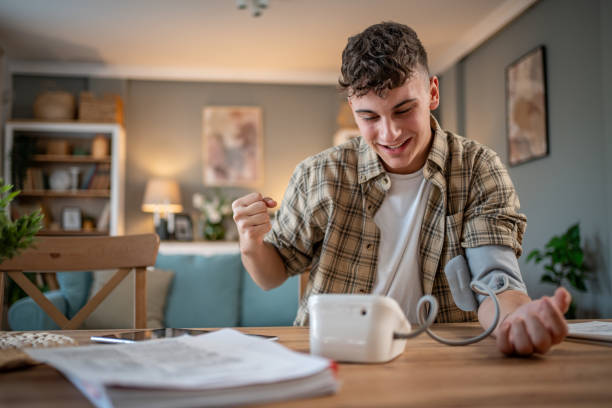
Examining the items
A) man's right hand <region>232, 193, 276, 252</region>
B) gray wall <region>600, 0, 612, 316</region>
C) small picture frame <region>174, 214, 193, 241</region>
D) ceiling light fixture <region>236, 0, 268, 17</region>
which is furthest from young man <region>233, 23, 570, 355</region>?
small picture frame <region>174, 214, 193, 241</region>

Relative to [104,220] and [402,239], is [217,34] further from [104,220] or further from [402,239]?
[402,239]

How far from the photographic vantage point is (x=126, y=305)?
294 centimetres

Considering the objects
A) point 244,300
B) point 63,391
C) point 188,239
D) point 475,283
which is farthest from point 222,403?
point 188,239

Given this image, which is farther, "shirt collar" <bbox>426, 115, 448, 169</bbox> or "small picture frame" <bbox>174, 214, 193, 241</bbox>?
"small picture frame" <bbox>174, 214, 193, 241</bbox>

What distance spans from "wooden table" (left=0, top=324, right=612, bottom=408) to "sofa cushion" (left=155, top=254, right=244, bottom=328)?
2335 millimetres

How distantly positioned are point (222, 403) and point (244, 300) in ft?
8.85

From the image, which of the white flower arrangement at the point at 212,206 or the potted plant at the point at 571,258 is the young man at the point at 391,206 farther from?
the white flower arrangement at the point at 212,206

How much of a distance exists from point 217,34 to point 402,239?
390 centimetres

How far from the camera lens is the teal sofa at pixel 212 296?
2.99m

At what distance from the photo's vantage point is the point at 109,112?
5188mm

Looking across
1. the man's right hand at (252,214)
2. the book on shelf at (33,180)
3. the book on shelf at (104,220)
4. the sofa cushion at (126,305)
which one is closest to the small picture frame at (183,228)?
the book on shelf at (104,220)

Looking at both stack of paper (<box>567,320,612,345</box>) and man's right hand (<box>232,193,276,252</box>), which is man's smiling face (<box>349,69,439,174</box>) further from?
stack of paper (<box>567,320,612,345</box>)

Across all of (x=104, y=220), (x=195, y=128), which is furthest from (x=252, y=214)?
(x=195, y=128)

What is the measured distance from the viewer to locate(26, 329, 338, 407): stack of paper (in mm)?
458
